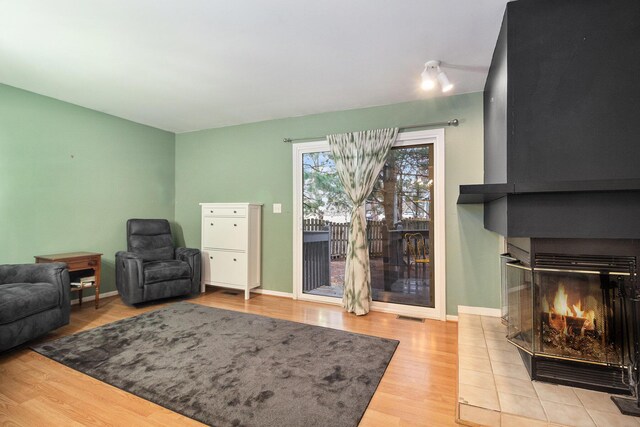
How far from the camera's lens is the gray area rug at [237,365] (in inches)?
64.6

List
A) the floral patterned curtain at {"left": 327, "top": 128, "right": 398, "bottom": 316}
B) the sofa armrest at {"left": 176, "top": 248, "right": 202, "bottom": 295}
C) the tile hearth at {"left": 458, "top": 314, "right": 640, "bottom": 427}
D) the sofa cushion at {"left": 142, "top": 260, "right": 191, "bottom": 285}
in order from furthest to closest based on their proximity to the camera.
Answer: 1. the sofa armrest at {"left": 176, "top": 248, "right": 202, "bottom": 295}
2. the sofa cushion at {"left": 142, "top": 260, "right": 191, "bottom": 285}
3. the floral patterned curtain at {"left": 327, "top": 128, "right": 398, "bottom": 316}
4. the tile hearth at {"left": 458, "top": 314, "right": 640, "bottom": 427}

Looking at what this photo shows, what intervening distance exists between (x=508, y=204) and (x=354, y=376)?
1.44 m

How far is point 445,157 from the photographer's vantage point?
3.11m

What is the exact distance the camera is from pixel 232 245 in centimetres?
390

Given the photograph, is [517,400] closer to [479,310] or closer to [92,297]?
[479,310]

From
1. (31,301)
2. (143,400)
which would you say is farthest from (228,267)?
(143,400)

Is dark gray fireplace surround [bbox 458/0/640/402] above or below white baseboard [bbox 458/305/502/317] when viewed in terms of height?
above

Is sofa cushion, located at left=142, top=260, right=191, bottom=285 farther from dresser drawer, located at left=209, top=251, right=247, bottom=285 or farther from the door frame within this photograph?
the door frame

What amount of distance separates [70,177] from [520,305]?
463 centimetres

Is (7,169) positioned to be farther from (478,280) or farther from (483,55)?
(478,280)

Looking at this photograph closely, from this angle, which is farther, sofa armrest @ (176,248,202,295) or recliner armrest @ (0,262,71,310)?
sofa armrest @ (176,248,202,295)

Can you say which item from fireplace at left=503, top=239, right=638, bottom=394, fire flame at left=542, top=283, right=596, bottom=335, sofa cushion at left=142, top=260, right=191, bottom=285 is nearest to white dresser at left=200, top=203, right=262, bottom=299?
sofa cushion at left=142, top=260, right=191, bottom=285

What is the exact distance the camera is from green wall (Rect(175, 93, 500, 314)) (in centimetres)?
299

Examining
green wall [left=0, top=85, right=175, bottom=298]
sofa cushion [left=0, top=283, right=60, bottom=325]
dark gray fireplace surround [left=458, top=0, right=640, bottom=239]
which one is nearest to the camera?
dark gray fireplace surround [left=458, top=0, right=640, bottom=239]
